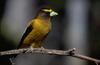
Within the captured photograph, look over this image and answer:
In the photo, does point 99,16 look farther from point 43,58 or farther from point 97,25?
point 43,58

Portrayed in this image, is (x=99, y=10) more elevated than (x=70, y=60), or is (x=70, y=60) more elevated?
(x=99, y=10)

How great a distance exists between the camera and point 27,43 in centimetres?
299

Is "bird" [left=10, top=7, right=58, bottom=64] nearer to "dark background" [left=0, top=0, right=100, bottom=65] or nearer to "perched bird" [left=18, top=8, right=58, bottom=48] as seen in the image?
"perched bird" [left=18, top=8, right=58, bottom=48]

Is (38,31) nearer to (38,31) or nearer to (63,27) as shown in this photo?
(38,31)

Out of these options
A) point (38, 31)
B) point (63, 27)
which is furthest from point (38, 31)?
point (63, 27)

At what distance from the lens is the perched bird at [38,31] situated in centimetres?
293

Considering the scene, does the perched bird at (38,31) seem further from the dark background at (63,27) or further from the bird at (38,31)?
the dark background at (63,27)

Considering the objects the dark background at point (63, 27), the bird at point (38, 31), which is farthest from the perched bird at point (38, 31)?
the dark background at point (63, 27)

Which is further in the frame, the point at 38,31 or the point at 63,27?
the point at 63,27

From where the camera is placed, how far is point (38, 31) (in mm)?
2986

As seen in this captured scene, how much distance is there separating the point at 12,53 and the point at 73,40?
249 cm

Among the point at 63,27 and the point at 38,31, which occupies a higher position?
the point at 38,31

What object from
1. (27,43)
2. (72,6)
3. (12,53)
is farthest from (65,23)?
(12,53)

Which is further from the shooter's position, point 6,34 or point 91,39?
point 91,39
